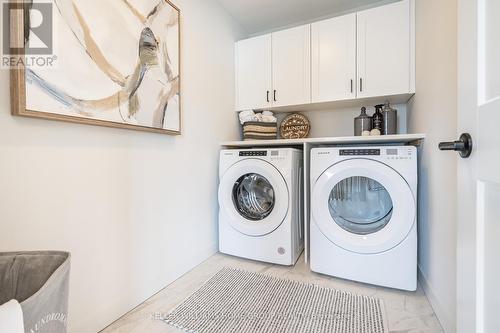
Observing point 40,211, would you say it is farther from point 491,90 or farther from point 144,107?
point 491,90

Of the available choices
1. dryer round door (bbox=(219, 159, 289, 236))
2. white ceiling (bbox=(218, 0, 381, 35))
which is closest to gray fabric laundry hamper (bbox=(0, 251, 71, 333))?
dryer round door (bbox=(219, 159, 289, 236))

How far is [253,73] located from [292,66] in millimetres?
376

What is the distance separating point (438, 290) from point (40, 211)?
187cm

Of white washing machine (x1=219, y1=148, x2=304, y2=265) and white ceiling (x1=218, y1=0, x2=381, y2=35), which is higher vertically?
white ceiling (x1=218, y1=0, x2=381, y2=35)

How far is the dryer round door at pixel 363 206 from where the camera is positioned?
4.65 feet

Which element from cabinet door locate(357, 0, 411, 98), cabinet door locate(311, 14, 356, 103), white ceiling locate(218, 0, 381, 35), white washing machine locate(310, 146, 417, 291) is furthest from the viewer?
white ceiling locate(218, 0, 381, 35)

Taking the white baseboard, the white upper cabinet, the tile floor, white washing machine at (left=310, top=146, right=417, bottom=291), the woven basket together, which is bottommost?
the tile floor

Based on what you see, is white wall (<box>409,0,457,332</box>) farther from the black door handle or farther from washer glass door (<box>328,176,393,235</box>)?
the black door handle

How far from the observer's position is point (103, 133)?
1156 millimetres

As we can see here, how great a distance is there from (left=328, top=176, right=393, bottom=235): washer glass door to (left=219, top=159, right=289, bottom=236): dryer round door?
0.37m

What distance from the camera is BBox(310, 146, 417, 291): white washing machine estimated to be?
4.64ft

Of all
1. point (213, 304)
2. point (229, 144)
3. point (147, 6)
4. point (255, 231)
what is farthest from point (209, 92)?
point (213, 304)

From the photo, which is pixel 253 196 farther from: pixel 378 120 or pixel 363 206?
pixel 378 120

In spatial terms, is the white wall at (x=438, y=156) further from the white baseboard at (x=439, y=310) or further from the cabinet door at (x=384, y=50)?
the cabinet door at (x=384, y=50)
